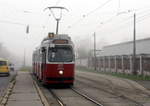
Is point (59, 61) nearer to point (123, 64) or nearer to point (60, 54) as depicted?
point (60, 54)

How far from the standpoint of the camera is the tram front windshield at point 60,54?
74.2ft

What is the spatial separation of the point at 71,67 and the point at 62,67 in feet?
1.80

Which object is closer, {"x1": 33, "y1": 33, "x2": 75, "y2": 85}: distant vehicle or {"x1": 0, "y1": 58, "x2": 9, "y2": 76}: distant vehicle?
{"x1": 33, "y1": 33, "x2": 75, "y2": 85}: distant vehicle

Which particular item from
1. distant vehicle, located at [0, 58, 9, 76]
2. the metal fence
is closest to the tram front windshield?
distant vehicle, located at [0, 58, 9, 76]

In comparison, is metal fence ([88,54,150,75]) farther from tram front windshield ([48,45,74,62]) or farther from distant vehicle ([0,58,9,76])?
tram front windshield ([48,45,74,62])

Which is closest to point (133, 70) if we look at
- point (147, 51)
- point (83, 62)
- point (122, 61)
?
point (122, 61)

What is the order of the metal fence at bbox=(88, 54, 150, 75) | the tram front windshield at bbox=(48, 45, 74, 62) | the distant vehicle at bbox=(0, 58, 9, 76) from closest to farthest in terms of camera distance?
the tram front windshield at bbox=(48, 45, 74, 62) → the distant vehicle at bbox=(0, 58, 9, 76) → the metal fence at bbox=(88, 54, 150, 75)

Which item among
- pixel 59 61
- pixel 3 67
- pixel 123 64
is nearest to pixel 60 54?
pixel 59 61

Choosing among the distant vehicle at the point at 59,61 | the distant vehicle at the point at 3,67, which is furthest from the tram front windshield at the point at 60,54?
the distant vehicle at the point at 3,67

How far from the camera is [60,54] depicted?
22.7 m

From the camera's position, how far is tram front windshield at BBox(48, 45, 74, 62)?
22.6 metres

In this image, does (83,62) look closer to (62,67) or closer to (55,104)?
(62,67)

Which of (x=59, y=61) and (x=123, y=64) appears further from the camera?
(x=123, y=64)

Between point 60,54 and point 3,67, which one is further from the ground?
point 60,54
